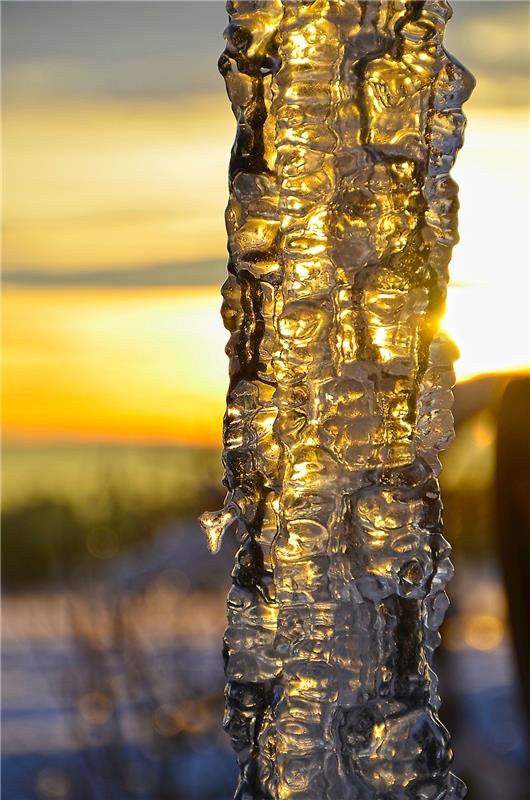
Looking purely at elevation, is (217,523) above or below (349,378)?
below

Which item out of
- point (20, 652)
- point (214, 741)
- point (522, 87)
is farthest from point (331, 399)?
point (20, 652)

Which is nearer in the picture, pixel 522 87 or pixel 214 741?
pixel 522 87

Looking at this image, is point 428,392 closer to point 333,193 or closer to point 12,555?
point 333,193
